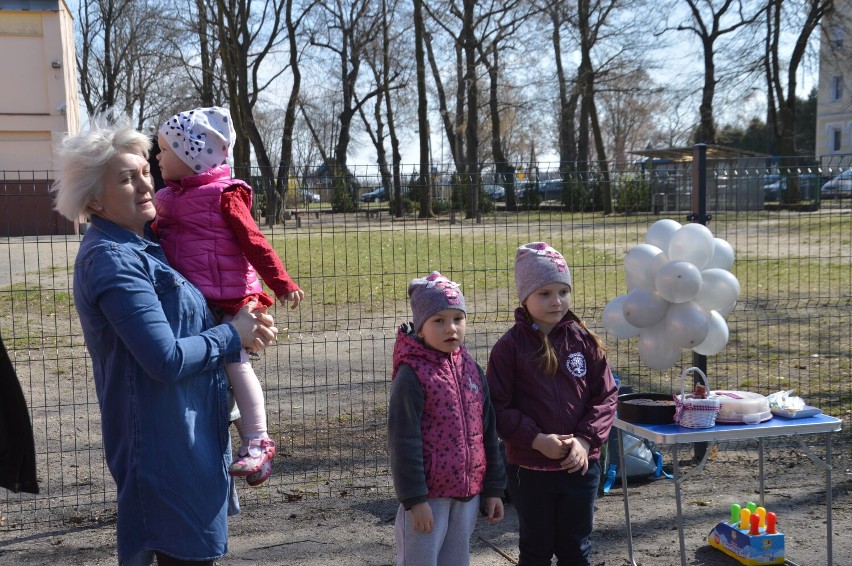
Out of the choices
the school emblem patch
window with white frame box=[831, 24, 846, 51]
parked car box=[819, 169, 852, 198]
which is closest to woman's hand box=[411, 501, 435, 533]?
the school emblem patch

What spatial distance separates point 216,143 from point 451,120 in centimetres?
4091

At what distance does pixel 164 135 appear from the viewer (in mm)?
2902

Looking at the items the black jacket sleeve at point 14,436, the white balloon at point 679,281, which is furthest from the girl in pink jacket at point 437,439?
the white balloon at point 679,281

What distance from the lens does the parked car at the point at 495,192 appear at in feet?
19.7

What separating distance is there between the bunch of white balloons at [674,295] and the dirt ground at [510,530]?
95 cm

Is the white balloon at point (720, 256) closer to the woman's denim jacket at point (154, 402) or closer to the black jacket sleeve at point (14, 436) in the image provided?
the woman's denim jacket at point (154, 402)

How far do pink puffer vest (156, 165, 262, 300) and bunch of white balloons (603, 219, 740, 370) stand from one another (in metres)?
2.55

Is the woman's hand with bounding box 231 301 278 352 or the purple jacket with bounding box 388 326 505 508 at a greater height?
the woman's hand with bounding box 231 301 278 352

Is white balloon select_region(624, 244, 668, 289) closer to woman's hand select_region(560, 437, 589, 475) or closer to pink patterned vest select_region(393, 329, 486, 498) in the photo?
woman's hand select_region(560, 437, 589, 475)

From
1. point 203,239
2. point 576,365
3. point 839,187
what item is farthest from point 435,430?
point 839,187

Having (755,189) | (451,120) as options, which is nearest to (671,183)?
(755,189)

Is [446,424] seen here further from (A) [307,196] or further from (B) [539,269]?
(A) [307,196]

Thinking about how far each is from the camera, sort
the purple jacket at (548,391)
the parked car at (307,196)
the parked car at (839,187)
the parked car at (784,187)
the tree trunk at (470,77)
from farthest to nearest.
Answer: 1. the tree trunk at (470,77)
2. the parked car at (839,187)
3. the parked car at (784,187)
4. the parked car at (307,196)
5. the purple jacket at (548,391)

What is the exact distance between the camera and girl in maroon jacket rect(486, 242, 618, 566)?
12.1ft
